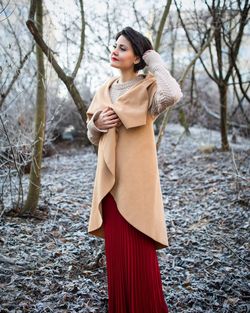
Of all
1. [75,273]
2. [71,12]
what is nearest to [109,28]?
[71,12]

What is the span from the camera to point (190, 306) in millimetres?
2504

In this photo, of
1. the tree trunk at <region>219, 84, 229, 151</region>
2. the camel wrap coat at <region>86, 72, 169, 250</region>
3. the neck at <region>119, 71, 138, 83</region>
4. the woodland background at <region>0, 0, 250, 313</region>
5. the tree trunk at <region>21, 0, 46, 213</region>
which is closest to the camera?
the camel wrap coat at <region>86, 72, 169, 250</region>

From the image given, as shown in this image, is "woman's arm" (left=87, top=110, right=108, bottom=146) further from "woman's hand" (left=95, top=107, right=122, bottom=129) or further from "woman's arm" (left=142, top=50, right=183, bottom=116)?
"woman's arm" (left=142, top=50, right=183, bottom=116)

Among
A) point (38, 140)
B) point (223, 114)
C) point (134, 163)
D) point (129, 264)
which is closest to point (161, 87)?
point (134, 163)

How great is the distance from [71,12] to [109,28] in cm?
232

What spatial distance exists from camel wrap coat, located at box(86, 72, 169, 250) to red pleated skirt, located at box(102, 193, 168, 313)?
0.07 m

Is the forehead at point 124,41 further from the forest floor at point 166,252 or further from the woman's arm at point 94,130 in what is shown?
the forest floor at point 166,252

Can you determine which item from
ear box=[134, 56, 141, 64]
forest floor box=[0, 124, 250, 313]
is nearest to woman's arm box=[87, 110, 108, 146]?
ear box=[134, 56, 141, 64]

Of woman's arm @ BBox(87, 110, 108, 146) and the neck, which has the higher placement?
the neck

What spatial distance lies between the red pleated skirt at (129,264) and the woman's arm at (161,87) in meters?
0.63

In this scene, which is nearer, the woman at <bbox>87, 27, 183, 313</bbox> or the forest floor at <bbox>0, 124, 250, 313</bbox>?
the woman at <bbox>87, 27, 183, 313</bbox>

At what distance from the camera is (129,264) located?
6.63 ft

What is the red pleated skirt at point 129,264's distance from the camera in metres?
2.02

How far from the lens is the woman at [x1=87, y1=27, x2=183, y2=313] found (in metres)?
1.97
